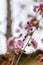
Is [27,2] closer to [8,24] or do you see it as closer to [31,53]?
[8,24]

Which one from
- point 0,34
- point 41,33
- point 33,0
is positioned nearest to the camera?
point 41,33

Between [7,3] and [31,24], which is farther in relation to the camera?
[7,3]

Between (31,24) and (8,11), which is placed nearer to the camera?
(31,24)

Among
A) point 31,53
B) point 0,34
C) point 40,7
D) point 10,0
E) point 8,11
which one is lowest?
point 31,53

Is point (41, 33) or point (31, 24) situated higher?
point (31, 24)

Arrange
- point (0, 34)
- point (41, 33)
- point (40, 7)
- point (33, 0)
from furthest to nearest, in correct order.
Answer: point (0, 34), point (33, 0), point (41, 33), point (40, 7)

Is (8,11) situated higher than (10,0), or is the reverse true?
(10,0)

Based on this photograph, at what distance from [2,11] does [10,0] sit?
165mm

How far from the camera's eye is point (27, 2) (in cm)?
198

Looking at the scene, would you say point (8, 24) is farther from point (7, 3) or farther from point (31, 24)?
point (31, 24)

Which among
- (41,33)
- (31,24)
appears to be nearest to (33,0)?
(41,33)

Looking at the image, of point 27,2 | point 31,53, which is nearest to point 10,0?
point 27,2

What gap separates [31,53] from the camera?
2.01m

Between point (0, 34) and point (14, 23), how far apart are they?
23 cm
